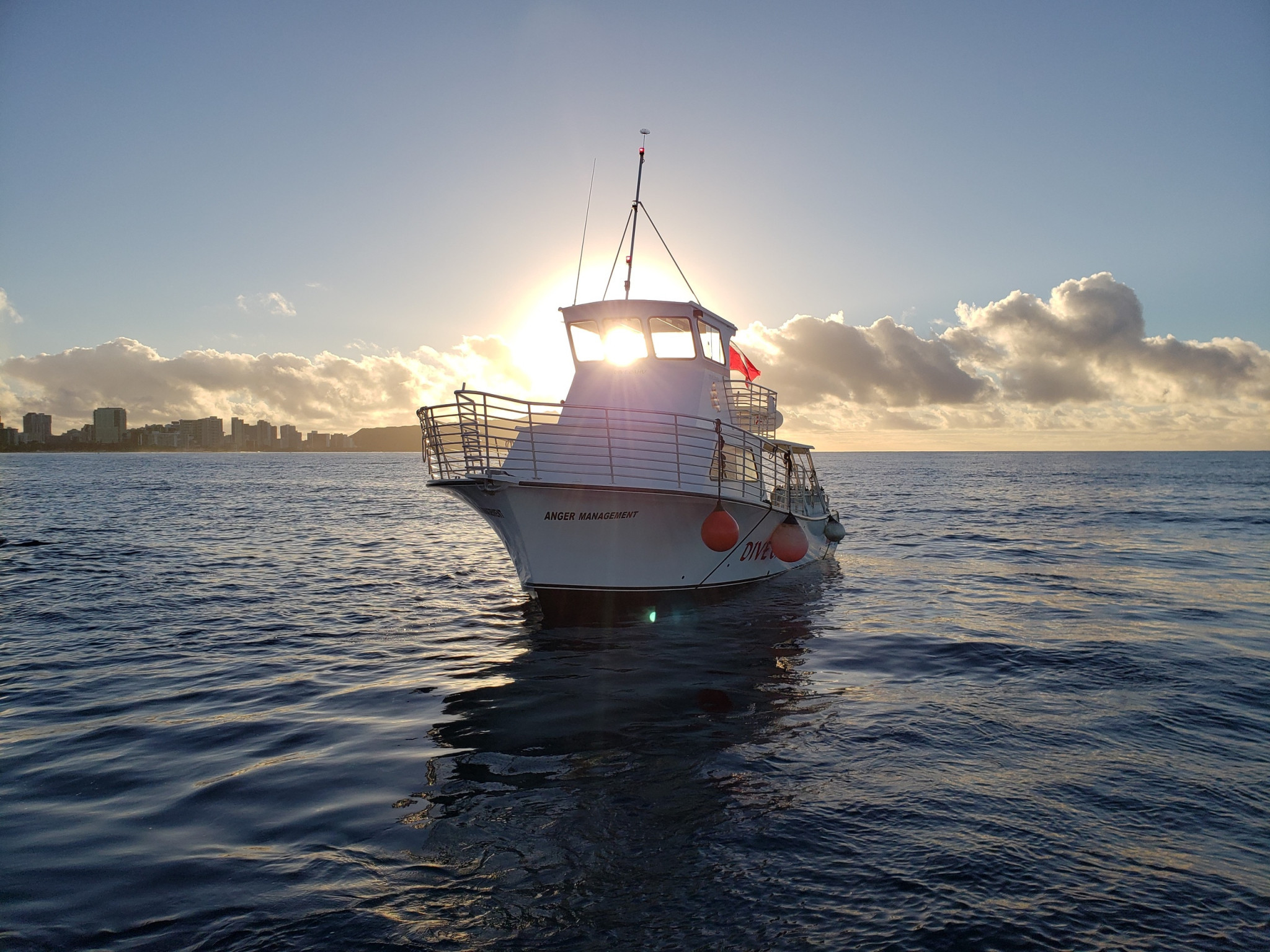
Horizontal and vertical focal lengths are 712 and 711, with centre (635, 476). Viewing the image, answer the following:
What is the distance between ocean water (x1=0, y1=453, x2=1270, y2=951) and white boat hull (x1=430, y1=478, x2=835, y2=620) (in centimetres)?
71

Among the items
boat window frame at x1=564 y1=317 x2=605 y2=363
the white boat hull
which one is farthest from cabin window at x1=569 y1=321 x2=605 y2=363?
the white boat hull

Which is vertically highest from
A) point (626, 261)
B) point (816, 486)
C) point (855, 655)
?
point (626, 261)

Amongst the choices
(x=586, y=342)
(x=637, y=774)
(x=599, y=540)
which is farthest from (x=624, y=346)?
(x=637, y=774)

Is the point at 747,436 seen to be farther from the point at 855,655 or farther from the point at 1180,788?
the point at 1180,788

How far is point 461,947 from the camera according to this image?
353cm

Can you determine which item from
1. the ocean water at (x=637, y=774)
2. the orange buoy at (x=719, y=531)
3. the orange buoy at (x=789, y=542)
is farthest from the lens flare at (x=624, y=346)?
the ocean water at (x=637, y=774)

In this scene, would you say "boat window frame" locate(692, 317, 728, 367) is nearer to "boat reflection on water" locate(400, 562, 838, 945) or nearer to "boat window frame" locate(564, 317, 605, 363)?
"boat window frame" locate(564, 317, 605, 363)

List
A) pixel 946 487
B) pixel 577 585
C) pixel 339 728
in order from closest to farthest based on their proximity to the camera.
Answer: pixel 339 728
pixel 577 585
pixel 946 487

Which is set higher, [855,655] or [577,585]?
[577,585]

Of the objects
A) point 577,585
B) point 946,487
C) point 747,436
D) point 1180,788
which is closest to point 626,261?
point 747,436

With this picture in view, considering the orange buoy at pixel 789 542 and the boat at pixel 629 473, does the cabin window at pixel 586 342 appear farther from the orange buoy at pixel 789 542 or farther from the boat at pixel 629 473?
the orange buoy at pixel 789 542

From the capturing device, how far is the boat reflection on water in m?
3.89

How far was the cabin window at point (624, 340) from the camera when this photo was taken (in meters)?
13.7

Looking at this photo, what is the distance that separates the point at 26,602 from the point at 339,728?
34.3 feet
